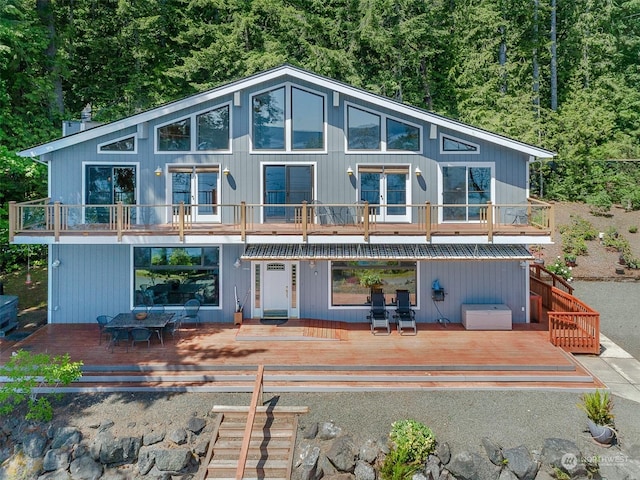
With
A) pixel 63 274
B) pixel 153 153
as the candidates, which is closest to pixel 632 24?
pixel 153 153

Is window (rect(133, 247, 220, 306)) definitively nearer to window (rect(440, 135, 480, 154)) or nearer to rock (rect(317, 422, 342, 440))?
rock (rect(317, 422, 342, 440))

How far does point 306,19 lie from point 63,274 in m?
23.4

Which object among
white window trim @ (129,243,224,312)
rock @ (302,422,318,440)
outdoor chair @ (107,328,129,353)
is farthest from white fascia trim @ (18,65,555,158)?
rock @ (302,422,318,440)

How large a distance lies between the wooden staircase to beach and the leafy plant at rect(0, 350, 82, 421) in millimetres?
3578

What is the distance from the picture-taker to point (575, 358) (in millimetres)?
11141

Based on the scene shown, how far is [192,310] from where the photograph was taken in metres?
13.5

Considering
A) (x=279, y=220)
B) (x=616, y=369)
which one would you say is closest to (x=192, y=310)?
(x=279, y=220)

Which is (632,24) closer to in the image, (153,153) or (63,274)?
(153,153)

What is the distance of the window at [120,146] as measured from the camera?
13.4 meters

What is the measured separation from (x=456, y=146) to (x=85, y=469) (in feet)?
45.3

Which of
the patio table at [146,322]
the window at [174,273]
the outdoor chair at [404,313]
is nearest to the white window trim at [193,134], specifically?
the window at [174,273]

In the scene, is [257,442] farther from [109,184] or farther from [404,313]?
[109,184]

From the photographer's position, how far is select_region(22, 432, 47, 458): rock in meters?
8.03

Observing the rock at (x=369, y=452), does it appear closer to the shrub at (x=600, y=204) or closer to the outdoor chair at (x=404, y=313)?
the outdoor chair at (x=404, y=313)
